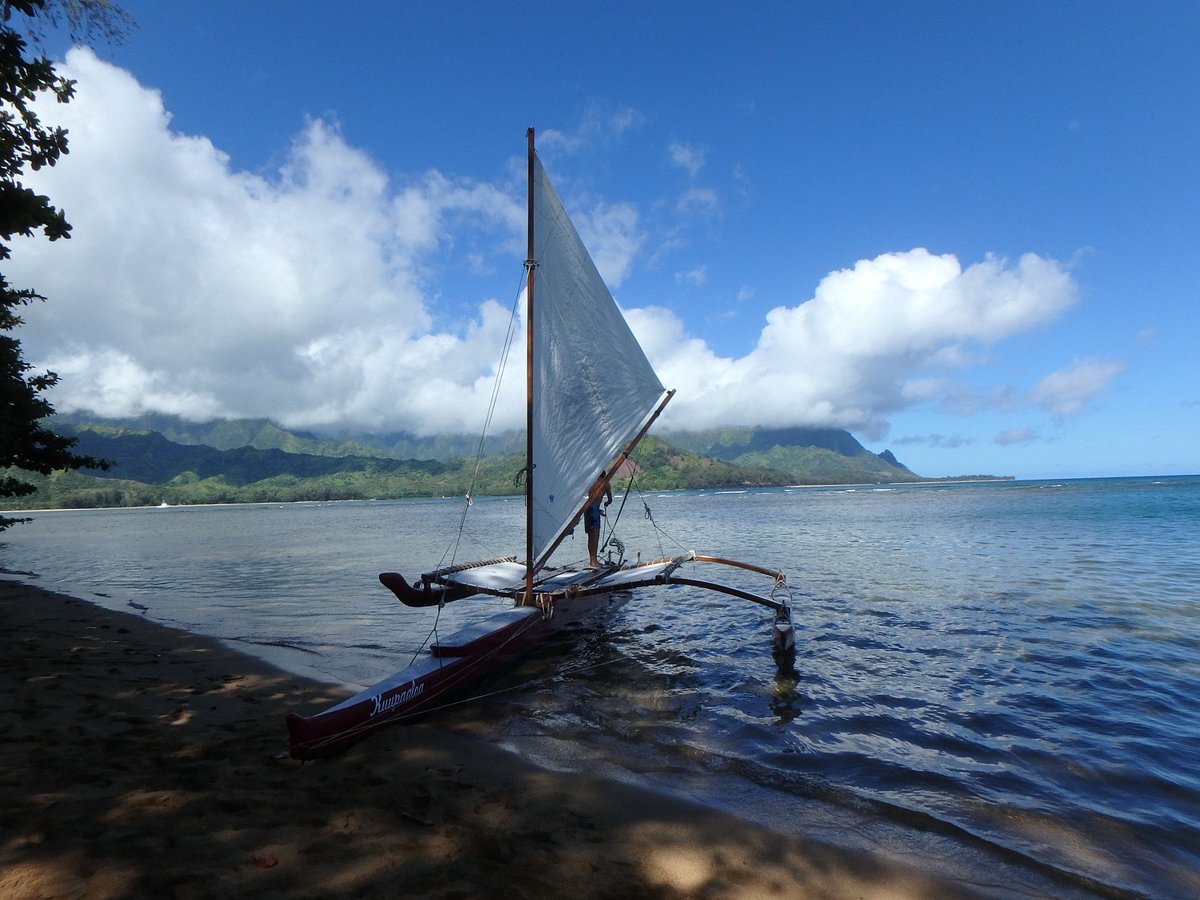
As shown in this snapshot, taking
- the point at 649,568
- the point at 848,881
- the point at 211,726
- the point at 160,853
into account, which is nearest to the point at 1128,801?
the point at 848,881

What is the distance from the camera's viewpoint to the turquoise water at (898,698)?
570cm

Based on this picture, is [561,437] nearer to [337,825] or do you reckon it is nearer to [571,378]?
[571,378]

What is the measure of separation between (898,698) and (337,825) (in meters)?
8.41

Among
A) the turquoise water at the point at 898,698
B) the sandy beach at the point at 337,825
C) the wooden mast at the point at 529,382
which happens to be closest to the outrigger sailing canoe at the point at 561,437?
the wooden mast at the point at 529,382

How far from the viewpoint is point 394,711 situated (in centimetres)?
757

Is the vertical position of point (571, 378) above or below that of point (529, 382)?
above

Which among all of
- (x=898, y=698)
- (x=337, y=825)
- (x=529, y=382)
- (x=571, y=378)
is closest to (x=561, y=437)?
(x=571, y=378)

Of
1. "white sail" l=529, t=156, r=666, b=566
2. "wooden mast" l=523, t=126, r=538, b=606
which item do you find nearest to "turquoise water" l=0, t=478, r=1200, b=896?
"wooden mast" l=523, t=126, r=538, b=606

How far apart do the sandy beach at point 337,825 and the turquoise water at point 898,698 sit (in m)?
0.81

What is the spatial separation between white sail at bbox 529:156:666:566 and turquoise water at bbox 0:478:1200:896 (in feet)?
12.3

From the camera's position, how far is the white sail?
1162 centimetres

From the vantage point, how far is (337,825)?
4.94m

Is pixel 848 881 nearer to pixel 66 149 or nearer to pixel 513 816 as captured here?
pixel 513 816

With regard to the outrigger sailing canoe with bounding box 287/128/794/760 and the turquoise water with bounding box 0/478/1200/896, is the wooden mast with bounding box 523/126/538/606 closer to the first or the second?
the outrigger sailing canoe with bounding box 287/128/794/760
